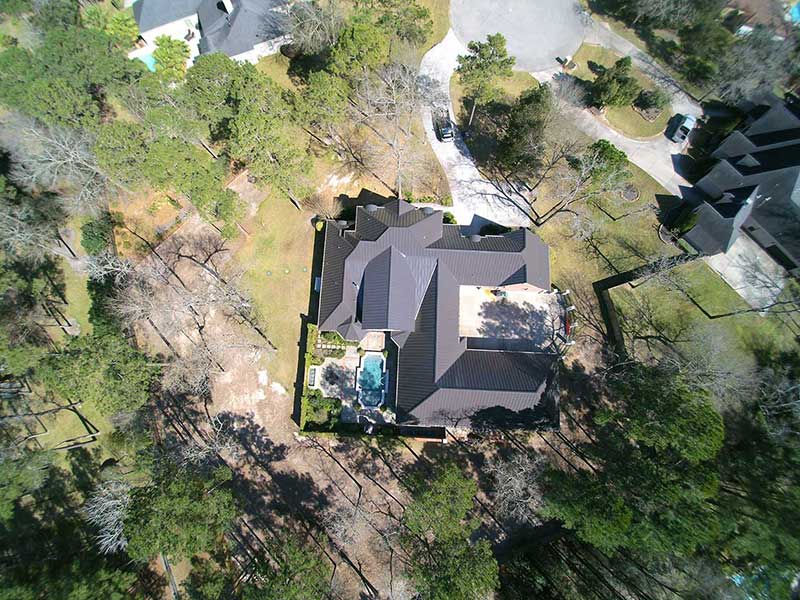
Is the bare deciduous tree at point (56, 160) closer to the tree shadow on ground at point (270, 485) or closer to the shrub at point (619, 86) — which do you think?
the tree shadow on ground at point (270, 485)

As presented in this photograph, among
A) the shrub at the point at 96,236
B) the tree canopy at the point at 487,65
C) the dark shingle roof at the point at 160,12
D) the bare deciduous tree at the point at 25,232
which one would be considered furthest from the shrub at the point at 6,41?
the tree canopy at the point at 487,65

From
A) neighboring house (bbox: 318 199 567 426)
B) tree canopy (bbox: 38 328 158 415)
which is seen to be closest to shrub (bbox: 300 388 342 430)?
neighboring house (bbox: 318 199 567 426)

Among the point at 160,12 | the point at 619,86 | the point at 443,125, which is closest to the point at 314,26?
the point at 443,125

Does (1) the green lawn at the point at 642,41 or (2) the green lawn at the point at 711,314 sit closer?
(2) the green lawn at the point at 711,314

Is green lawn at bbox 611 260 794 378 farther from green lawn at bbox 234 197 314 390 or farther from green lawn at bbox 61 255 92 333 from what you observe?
green lawn at bbox 61 255 92 333

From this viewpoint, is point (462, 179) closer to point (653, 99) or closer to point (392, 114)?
point (392, 114)

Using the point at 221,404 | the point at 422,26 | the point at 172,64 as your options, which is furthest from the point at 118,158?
the point at 422,26
